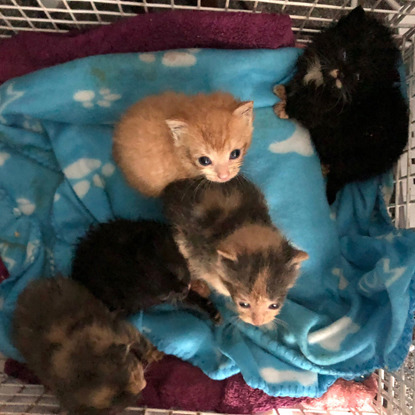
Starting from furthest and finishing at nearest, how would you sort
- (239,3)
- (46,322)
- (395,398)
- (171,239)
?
(239,3)
(395,398)
(171,239)
(46,322)

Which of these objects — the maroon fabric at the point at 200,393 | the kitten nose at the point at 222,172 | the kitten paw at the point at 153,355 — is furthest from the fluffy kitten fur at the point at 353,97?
the kitten paw at the point at 153,355

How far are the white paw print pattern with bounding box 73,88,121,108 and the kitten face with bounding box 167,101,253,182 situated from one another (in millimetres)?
550

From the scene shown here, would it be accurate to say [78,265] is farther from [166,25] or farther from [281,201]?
[166,25]

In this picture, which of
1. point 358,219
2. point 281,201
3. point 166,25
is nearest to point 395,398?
point 358,219

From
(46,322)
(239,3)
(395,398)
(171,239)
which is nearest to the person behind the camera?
(46,322)

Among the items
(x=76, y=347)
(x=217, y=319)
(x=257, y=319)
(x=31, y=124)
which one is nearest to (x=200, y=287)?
A: (x=217, y=319)

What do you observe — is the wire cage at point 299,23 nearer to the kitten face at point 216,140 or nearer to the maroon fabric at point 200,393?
the maroon fabric at point 200,393

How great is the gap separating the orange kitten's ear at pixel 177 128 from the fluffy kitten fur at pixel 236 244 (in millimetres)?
212

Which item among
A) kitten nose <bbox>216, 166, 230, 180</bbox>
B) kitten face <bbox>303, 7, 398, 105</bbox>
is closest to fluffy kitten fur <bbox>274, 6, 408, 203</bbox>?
kitten face <bbox>303, 7, 398, 105</bbox>

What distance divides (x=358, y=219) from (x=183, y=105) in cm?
103

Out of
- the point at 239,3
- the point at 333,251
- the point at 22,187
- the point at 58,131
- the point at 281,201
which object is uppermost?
the point at 239,3

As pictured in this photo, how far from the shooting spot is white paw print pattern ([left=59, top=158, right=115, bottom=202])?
195 centimetres

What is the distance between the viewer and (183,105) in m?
1.58

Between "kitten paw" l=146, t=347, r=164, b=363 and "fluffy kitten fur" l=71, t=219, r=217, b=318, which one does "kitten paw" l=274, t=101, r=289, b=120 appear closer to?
"fluffy kitten fur" l=71, t=219, r=217, b=318
